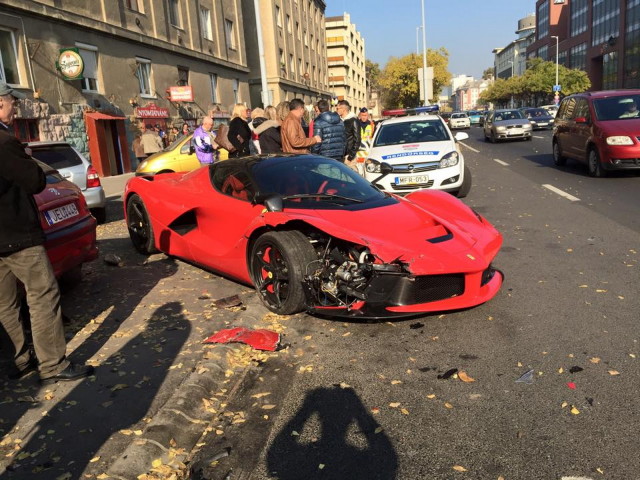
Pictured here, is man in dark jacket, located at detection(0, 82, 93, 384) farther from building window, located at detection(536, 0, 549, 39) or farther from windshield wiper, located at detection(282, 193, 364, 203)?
building window, located at detection(536, 0, 549, 39)

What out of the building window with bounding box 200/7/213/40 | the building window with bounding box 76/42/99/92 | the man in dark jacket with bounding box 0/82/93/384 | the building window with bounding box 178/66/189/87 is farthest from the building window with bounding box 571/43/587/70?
the man in dark jacket with bounding box 0/82/93/384

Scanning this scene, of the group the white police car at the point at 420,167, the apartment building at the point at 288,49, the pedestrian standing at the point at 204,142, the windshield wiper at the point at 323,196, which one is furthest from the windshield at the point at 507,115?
the windshield wiper at the point at 323,196

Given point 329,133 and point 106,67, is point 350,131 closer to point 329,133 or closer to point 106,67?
point 329,133

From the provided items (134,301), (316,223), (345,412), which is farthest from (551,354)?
(134,301)

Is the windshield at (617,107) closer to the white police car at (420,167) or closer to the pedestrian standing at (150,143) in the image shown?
the white police car at (420,167)

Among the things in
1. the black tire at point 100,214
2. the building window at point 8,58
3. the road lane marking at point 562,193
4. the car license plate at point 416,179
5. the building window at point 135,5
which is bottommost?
the road lane marking at point 562,193

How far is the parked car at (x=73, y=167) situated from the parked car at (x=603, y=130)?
9.99 m

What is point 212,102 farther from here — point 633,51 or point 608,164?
point 633,51

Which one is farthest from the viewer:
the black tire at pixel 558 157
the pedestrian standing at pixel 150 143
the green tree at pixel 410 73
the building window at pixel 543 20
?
the building window at pixel 543 20

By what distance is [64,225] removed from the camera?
15.6 ft

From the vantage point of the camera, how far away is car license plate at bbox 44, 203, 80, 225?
4.59 meters

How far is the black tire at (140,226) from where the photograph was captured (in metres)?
6.33

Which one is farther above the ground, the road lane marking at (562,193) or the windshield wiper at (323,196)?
the windshield wiper at (323,196)

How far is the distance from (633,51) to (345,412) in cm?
7249
